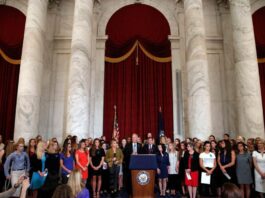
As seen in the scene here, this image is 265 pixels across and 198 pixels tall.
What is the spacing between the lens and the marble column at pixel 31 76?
912cm

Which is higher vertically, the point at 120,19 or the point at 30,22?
the point at 120,19

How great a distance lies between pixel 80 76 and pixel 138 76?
406 cm

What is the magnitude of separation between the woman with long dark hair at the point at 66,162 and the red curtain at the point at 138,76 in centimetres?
505

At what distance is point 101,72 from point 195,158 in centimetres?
693

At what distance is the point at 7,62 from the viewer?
12.6 m

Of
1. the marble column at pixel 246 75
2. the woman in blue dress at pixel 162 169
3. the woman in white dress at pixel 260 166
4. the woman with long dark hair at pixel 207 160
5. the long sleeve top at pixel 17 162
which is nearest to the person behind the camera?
the long sleeve top at pixel 17 162

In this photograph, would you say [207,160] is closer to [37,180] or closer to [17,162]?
[37,180]

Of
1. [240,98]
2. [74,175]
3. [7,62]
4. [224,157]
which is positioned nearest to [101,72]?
[7,62]

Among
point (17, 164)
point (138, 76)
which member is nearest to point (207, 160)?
point (17, 164)

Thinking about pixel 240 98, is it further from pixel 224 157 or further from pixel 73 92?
pixel 73 92

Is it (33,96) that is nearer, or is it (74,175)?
(74,175)

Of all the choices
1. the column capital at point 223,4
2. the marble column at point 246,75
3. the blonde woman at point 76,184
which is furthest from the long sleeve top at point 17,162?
the column capital at point 223,4

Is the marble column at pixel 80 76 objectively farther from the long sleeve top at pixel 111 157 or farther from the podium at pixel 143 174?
the podium at pixel 143 174

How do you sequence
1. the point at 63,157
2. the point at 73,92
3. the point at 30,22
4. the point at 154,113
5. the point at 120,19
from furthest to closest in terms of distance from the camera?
the point at 120,19 < the point at 154,113 < the point at 30,22 < the point at 73,92 < the point at 63,157
